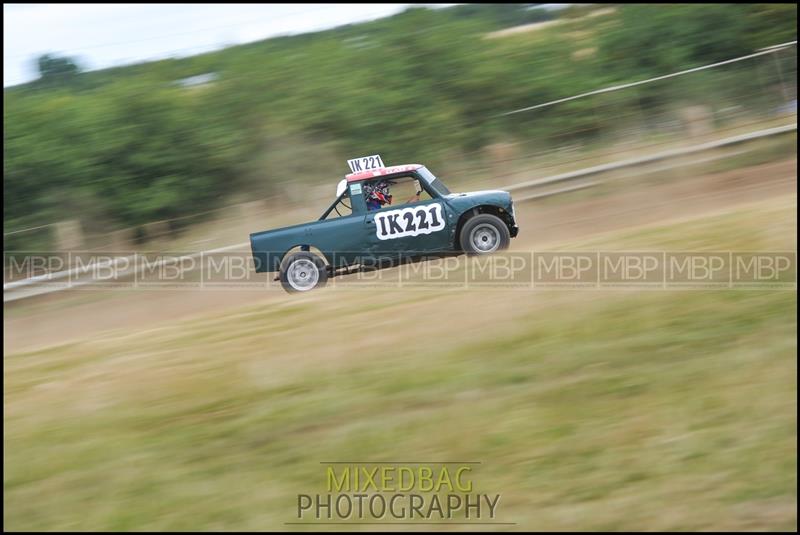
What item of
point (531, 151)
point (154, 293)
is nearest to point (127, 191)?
point (154, 293)

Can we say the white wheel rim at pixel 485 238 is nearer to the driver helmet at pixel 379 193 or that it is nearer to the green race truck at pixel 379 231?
the green race truck at pixel 379 231

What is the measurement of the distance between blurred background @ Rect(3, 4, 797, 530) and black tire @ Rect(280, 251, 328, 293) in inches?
9.3

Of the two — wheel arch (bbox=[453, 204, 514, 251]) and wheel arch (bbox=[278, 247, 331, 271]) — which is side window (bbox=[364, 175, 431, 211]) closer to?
wheel arch (bbox=[453, 204, 514, 251])

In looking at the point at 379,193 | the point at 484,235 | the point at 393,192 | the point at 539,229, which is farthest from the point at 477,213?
the point at 539,229

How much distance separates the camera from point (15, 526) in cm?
576

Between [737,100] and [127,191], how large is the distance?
9699mm

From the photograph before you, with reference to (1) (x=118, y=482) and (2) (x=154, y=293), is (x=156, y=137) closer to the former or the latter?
(2) (x=154, y=293)

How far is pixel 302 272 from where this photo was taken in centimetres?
893

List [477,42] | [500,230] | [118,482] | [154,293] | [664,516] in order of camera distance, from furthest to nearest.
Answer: [477,42] → [154,293] → [500,230] → [118,482] → [664,516]

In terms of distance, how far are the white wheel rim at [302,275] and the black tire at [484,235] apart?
1.66m

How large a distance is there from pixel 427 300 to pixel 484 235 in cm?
115

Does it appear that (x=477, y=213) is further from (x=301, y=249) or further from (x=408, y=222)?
(x=301, y=249)

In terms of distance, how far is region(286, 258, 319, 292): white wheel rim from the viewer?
29.2ft

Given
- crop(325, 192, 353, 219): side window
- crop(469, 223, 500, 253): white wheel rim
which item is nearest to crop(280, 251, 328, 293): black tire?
crop(325, 192, 353, 219): side window
